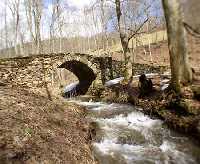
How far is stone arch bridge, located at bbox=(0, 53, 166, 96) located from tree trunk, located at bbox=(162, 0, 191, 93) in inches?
353

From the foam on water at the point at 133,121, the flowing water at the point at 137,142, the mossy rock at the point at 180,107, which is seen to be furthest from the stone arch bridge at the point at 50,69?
the mossy rock at the point at 180,107

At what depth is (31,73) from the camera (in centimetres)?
1747

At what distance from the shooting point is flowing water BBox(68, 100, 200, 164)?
8109mm

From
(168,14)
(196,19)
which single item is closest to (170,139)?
(168,14)

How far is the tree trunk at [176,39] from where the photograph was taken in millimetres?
10211

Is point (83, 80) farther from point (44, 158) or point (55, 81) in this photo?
point (44, 158)

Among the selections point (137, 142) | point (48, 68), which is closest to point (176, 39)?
point (137, 142)

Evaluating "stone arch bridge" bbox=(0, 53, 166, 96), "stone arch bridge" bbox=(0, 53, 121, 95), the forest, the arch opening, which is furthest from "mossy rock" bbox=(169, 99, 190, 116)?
the arch opening

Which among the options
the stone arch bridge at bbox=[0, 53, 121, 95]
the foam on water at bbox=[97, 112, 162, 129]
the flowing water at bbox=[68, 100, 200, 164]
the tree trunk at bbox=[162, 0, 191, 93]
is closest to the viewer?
the flowing water at bbox=[68, 100, 200, 164]

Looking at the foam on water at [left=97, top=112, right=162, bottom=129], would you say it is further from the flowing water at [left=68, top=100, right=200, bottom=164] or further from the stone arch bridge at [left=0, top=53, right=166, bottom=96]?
the stone arch bridge at [left=0, top=53, right=166, bottom=96]

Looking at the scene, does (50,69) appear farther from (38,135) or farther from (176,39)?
(38,135)

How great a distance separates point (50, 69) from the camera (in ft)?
61.7

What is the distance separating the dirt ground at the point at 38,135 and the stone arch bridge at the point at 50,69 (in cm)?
651

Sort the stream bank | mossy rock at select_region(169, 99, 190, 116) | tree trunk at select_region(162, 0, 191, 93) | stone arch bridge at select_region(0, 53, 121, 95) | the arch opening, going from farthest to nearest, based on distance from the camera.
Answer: the arch opening, stone arch bridge at select_region(0, 53, 121, 95), tree trunk at select_region(162, 0, 191, 93), mossy rock at select_region(169, 99, 190, 116), the stream bank
